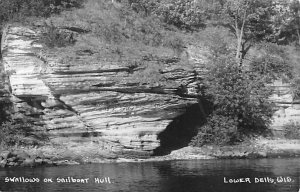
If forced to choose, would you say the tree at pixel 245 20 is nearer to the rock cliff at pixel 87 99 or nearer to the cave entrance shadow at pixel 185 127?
the cave entrance shadow at pixel 185 127

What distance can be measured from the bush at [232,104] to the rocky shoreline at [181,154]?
1498 mm

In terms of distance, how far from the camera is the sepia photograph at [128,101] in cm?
3391

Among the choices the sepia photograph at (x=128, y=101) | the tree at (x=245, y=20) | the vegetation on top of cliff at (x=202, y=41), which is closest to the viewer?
the sepia photograph at (x=128, y=101)

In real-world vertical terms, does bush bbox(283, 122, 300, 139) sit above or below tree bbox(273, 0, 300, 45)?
below

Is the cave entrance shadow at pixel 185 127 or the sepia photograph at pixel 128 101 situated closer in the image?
the sepia photograph at pixel 128 101

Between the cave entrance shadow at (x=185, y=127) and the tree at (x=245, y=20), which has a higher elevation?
the tree at (x=245, y=20)

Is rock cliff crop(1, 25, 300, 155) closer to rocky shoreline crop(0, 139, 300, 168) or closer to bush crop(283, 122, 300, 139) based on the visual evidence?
rocky shoreline crop(0, 139, 300, 168)

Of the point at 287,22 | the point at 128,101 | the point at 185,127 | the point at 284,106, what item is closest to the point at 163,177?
the point at 128,101

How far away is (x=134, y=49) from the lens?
127 feet

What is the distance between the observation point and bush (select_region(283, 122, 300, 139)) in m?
40.5

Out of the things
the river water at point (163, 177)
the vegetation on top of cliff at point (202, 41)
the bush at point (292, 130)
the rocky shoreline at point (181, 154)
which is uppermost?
the vegetation on top of cliff at point (202, 41)

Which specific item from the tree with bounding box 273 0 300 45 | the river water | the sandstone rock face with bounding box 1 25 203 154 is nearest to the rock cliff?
the sandstone rock face with bounding box 1 25 203 154

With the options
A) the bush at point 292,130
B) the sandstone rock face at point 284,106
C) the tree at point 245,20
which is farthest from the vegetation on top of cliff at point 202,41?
the bush at point 292,130

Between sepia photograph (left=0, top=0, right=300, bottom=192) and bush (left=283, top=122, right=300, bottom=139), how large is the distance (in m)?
0.10
